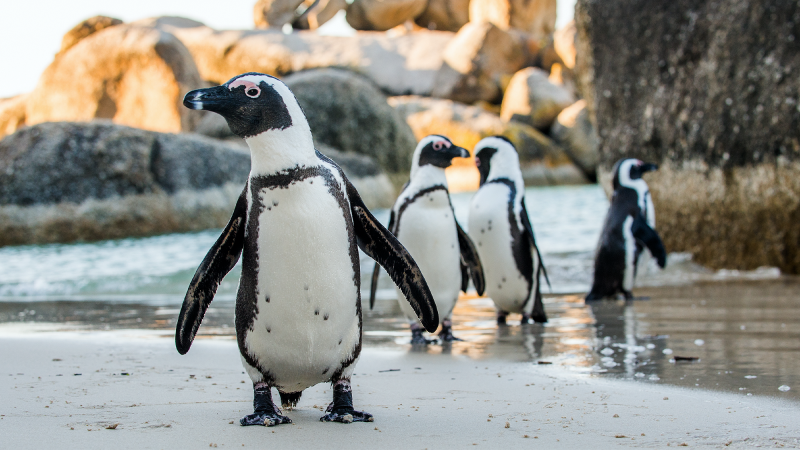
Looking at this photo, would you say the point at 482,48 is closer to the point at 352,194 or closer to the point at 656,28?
the point at 656,28

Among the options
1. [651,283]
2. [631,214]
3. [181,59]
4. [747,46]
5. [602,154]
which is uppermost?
[181,59]

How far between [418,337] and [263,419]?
5.62ft

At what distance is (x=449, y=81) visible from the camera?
31.9 meters

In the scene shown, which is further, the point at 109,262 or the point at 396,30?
the point at 396,30

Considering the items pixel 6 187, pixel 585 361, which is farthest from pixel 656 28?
pixel 6 187

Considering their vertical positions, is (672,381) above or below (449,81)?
below

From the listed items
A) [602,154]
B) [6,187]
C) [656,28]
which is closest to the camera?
[656,28]

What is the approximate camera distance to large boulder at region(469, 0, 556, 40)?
1721 inches

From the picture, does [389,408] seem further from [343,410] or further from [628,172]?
[628,172]

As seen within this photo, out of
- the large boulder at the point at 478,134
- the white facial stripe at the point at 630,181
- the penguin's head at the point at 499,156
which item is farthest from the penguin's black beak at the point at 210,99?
the large boulder at the point at 478,134

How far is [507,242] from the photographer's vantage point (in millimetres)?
4473

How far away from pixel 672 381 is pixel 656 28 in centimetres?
517

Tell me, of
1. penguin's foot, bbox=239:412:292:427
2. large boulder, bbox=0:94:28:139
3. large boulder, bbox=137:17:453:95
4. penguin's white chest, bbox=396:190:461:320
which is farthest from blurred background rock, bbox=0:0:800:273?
large boulder, bbox=137:17:453:95

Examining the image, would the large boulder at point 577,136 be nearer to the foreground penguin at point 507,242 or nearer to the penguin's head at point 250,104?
the foreground penguin at point 507,242
